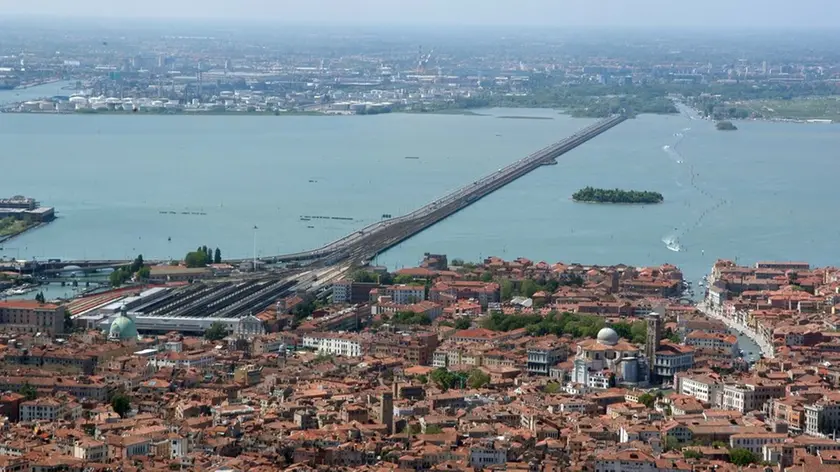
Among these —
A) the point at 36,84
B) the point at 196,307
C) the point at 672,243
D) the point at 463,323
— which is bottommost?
the point at 36,84

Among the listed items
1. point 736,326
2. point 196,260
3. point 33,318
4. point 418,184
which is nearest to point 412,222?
point 196,260

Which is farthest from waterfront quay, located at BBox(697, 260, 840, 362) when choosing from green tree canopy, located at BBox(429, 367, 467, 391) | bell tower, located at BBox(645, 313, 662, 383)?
green tree canopy, located at BBox(429, 367, 467, 391)

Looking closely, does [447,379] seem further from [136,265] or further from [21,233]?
[21,233]

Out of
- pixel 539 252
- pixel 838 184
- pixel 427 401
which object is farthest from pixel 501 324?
pixel 838 184

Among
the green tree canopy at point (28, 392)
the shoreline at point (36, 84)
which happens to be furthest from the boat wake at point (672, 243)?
the shoreline at point (36, 84)

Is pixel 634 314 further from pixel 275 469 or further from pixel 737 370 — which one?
pixel 275 469

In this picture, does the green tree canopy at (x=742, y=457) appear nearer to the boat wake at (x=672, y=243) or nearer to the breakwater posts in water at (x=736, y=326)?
the breakwater posts in water at (x=736, y=326)

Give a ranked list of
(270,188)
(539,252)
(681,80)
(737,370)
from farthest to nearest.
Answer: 1. (681,80)
2. (270,188)
3. (539,252)
4. (737,370)
